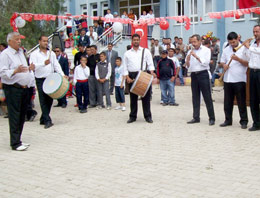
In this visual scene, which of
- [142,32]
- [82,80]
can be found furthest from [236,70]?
[142,32]

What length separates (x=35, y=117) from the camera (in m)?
11.8

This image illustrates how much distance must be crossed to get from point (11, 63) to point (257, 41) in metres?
4.83

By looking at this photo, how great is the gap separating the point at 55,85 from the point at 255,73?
4346mm

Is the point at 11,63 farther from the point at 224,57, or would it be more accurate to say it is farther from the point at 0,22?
the point at 0,22

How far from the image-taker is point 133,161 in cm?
686

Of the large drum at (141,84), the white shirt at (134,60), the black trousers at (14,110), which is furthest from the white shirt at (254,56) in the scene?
the black trousers at (14,110)

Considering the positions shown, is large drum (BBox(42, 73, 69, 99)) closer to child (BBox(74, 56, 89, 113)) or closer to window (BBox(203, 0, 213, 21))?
child (BBox(74, 56, 89, 113))

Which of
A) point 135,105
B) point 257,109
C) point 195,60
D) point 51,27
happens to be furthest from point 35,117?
point 51,27

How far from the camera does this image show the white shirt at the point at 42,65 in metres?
10.2

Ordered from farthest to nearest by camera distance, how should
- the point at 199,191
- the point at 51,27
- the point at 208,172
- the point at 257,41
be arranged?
the point at 51,27
the point at 257,41
the point at 208,172
the point at 199,191

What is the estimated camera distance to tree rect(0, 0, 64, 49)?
17028 mm

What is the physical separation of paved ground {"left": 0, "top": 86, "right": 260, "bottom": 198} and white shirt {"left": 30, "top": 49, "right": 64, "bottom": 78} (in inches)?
49.7

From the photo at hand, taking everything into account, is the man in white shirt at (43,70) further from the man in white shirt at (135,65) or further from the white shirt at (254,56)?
the white shirt at (254,56)

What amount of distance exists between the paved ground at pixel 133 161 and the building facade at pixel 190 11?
1515cm
